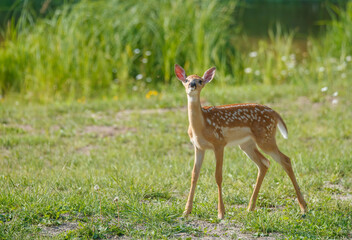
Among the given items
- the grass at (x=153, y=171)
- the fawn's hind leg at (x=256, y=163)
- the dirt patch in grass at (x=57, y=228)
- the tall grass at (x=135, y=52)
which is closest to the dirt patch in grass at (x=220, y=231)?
the grass at (x=153, y=171)

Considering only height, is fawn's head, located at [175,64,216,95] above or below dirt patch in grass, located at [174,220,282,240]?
above

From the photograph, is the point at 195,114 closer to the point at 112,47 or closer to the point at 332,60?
the point at 112,47

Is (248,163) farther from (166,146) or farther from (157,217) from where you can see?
(157,217)


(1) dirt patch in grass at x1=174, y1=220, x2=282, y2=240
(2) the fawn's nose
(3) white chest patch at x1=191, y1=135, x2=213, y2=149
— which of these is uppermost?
(2) the fawn's nose

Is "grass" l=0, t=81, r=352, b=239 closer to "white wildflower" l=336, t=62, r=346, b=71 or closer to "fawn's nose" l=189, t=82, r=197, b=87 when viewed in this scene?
"white wildflower" l=336, t=62, r=346, b=71

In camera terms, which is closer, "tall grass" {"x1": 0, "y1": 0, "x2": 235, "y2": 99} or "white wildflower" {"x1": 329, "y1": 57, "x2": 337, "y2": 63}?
"tall grass" {"x1": 0, "y1": 0, "x2": 235, "y2": 99}

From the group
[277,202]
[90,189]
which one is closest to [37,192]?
[90,189]

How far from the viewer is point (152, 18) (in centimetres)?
1209

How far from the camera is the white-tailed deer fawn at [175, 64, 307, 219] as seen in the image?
16.0ft

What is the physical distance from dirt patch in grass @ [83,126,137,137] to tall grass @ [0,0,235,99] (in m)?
2.62

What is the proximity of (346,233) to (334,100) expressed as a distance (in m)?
4.69

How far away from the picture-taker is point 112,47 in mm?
11711

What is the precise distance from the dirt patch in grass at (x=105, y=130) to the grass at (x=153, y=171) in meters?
0.02

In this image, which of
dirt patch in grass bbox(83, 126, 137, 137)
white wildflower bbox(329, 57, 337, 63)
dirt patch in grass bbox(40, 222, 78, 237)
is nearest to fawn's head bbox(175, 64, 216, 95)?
dirt patch in grass bbox(40, 222, 78, 237)
